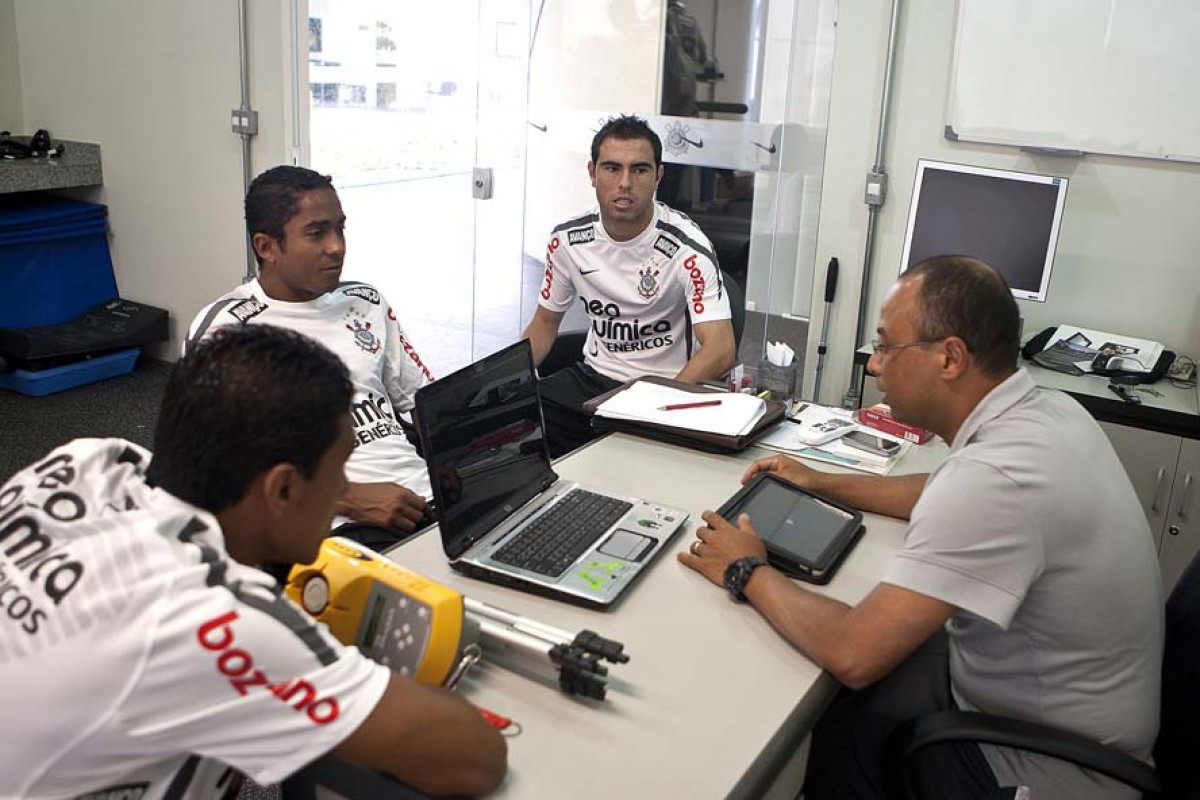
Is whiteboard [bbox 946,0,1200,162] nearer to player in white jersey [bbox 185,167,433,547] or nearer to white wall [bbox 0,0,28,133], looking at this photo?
player in white jersey [bbox 185,167,433,547]

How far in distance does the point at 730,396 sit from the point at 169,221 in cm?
323

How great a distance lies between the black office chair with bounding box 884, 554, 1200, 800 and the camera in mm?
1433

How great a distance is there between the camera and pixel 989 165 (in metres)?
3.40

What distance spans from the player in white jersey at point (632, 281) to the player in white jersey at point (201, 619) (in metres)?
1.79

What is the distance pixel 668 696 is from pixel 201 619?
637mm

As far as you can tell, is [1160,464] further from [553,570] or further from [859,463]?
[553,570]

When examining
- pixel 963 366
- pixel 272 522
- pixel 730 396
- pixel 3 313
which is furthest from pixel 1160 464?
pixel 3 313

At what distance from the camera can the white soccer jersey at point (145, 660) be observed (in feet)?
3.14

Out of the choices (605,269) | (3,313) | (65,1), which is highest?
(65,1)

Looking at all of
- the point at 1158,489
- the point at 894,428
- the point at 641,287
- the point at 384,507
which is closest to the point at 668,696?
the point at 384,507

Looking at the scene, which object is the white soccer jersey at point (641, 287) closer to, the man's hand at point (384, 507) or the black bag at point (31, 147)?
the man's hand at point (384, 507)

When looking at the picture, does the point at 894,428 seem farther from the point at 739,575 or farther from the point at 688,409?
the point at 739,575

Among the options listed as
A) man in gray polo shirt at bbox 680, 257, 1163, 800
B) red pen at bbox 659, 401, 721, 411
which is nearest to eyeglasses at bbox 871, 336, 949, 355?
man in gray polo shirt at bbox 680, 257, 1163, 800

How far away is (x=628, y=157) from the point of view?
299cm
